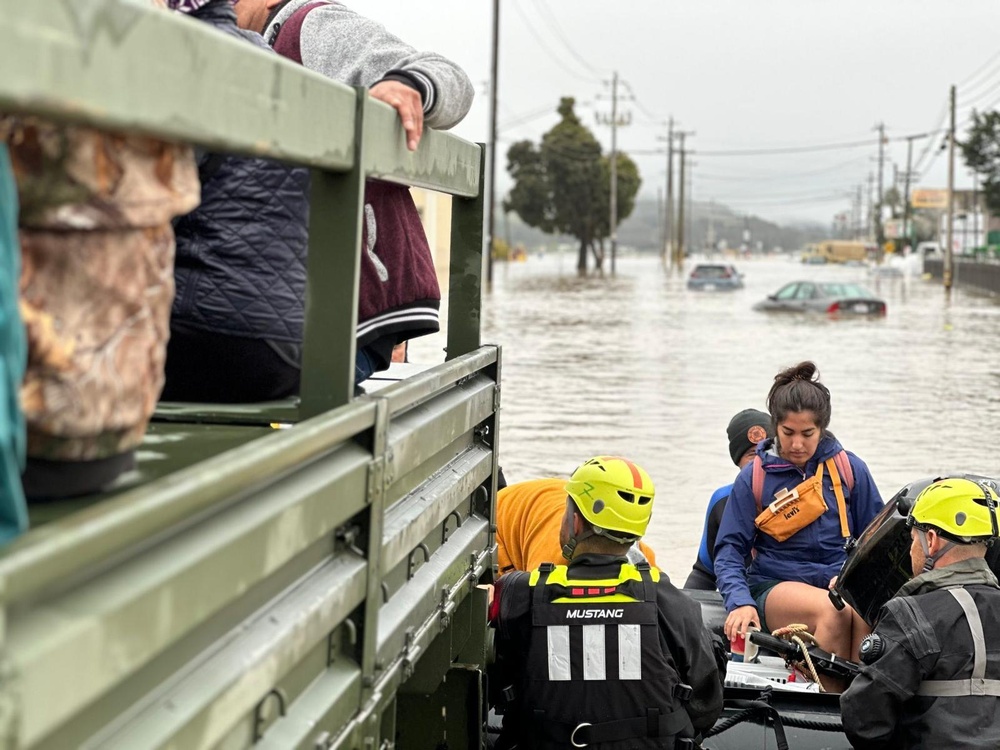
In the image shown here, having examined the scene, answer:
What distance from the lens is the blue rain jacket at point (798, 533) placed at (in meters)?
5.71

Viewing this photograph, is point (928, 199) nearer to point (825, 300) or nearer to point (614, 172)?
point (614, 172)

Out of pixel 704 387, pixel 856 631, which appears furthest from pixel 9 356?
pixel 704 387

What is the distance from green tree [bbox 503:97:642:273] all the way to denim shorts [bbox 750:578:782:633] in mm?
80860

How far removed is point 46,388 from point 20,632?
0.37m

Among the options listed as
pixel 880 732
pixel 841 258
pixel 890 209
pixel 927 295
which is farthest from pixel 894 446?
pixel 890 209

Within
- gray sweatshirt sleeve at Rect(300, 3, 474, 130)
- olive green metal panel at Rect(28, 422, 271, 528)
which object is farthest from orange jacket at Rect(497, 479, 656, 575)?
olive green metal panel at Rect(28, 422, 271, 528)

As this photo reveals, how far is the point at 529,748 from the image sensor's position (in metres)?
4.07

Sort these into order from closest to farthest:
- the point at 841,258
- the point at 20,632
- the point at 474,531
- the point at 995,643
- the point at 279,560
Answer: the point at 20,632
the point at 279,560
the point at 474,531
the point at 995,643
the point at 841,258

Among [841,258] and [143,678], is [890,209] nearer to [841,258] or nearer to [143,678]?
[841,258]

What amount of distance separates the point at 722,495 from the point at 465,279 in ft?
9.00

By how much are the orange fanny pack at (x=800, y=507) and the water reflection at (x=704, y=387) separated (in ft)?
9.62

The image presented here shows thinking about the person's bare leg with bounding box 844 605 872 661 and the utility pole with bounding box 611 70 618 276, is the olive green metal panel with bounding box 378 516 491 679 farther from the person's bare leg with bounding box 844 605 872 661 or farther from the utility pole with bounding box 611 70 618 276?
the utility pole with bounding box 611 70 618 276

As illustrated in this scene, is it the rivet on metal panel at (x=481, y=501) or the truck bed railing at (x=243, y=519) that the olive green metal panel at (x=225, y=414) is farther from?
the rivet on metal panel at (x=481, y=501)

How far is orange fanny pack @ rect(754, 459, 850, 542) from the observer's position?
566 cm
